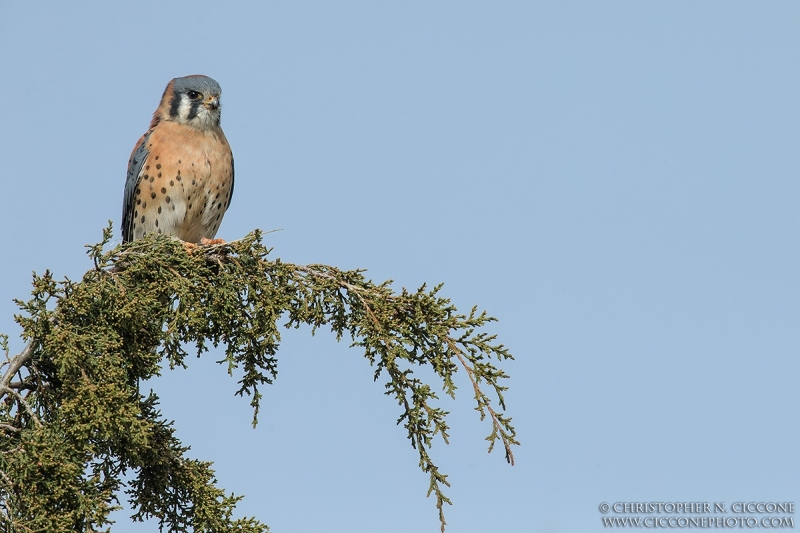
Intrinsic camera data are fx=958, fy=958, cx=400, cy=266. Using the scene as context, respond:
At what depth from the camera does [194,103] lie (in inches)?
283

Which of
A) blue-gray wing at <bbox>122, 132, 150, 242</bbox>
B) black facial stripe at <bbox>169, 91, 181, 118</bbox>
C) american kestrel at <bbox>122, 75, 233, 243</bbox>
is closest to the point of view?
american kestrel at <bbox>122, 75, 233, 243</bbox>

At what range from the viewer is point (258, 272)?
420 centimetres

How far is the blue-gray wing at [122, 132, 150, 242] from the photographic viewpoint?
23.2ft

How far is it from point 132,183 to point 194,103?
76 cm

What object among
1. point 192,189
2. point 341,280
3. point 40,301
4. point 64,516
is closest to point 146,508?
point 64,516

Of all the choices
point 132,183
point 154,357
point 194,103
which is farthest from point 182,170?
point 154,357

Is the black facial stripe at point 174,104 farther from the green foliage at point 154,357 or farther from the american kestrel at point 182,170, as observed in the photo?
the green foliage at point 154,357

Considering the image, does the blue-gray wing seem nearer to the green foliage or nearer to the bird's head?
the bird's head

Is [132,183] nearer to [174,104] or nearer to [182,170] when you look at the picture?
[182,170]

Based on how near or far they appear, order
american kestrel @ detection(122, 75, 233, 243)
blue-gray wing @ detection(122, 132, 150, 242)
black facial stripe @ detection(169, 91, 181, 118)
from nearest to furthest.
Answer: american kestrel @ detection(122, 75, 233, 243) → blue-gray wing @ detection(122, 132, 150, 242) → black facial stripe @ detection(169, 91, 181, 118)

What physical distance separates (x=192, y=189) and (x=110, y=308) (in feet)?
10.2

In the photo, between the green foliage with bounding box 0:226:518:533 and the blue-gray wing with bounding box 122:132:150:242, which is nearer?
the green foliage with bounding box 0:226:518:533

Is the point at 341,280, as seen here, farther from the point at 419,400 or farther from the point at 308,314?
the point at 419,400

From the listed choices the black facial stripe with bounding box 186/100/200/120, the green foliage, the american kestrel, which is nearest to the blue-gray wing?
the american kestrel
